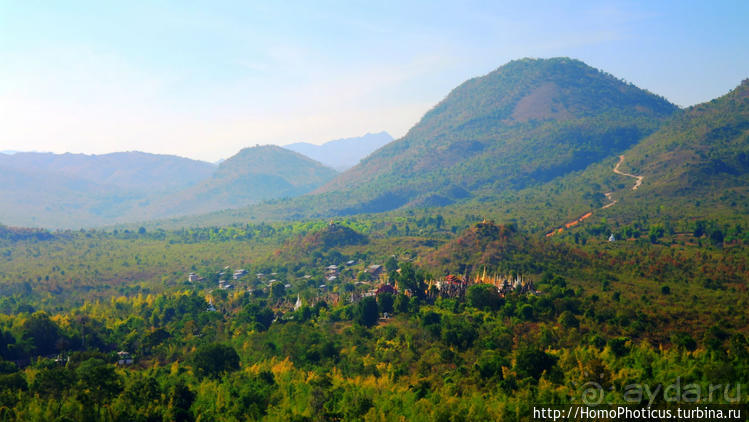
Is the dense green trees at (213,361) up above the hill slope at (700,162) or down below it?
below

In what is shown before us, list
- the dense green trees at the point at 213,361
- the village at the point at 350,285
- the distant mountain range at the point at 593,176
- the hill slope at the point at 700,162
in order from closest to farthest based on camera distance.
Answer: the dense green trees at the point at 213,361 → the village at the point at 350,285 → the hill slope at the point at 700,162 → the distant mountain range at the point at 593,176

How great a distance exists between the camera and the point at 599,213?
10725cm

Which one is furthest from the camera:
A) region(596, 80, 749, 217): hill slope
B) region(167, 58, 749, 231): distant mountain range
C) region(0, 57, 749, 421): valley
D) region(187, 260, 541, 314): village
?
region(167, 58, 749, 231): distant mountain range

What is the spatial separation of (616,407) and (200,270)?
80622 mm

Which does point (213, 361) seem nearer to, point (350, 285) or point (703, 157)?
point (350, 285)

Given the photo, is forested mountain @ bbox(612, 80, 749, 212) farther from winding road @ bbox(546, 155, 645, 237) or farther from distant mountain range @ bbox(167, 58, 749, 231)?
winding road @ bbox(546, 155, 645, 237)

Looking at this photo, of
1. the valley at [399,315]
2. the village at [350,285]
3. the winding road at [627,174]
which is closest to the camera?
the valley at [399,315]

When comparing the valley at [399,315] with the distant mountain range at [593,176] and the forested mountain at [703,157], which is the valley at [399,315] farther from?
the distant mountain range at [593,176]

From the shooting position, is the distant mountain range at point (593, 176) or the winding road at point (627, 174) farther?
the winding road at point (627, 174)

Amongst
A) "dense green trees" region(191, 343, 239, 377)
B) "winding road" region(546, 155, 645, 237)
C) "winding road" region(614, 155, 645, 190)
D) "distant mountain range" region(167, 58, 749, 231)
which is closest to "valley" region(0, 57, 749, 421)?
"dense green trees" region(191, 343, 239, 377)

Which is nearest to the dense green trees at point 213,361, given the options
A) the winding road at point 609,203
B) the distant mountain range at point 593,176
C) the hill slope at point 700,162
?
the winding road at point 609,203

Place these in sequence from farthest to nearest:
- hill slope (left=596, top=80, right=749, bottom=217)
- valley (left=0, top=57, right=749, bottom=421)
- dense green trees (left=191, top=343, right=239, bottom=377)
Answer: hill slope (left=596, top=80, right=749, bottom=217) → dense green trees (left=191, top=343, right=239, bottom=377) → valley (left=0, top=57, right=749, bottom=421)

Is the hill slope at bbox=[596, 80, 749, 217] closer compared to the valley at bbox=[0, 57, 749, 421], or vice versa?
the valley at bbox=[0, 57, 749, 421]

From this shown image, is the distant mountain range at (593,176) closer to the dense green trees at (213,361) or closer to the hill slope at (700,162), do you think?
the hill slope at (700,162)
